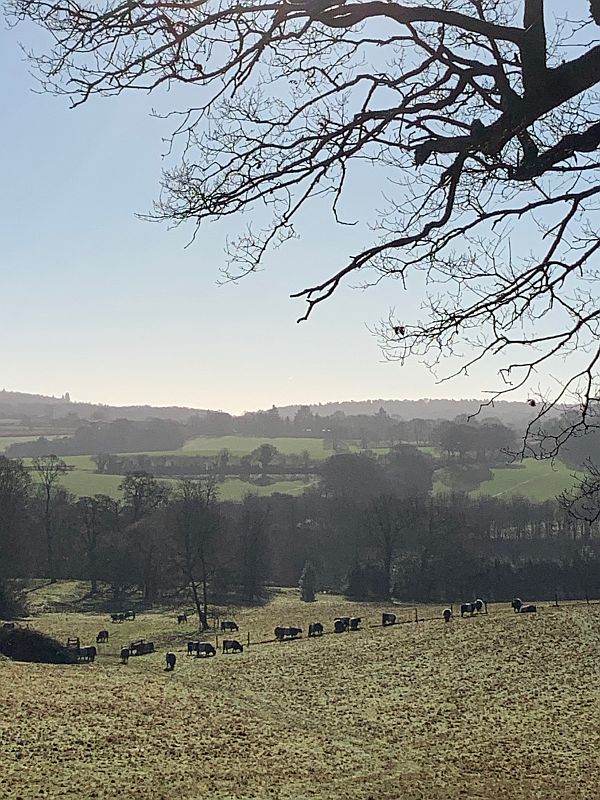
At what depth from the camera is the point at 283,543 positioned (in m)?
53.4

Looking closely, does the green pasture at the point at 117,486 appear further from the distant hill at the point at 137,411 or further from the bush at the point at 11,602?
the distant hill at the point at 137,411

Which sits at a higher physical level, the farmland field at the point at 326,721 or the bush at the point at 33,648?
the farmland field at the point at 326,721

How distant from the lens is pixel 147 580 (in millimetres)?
38625

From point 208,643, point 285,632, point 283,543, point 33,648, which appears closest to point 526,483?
point 283,543

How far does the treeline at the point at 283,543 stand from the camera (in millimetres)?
38625

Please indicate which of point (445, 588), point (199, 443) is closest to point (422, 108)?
point (445, 588)

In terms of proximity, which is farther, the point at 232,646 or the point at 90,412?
the point at 90,412

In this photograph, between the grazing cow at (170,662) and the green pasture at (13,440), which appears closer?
the grazing cow at (170,662)

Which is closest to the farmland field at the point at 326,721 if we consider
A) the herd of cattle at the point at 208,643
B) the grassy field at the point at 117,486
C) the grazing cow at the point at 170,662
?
the grazing cow at the point at 170,662

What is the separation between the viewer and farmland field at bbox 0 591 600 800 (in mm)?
10766

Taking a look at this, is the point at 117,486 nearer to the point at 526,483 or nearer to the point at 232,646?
the point at 526,483

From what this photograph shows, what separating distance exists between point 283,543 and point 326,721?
38211mm

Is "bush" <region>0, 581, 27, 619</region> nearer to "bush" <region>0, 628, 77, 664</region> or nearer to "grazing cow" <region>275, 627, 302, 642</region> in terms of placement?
"bush" <region>0, 628, 77, 664</region>

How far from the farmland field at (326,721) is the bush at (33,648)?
1.29 meters
